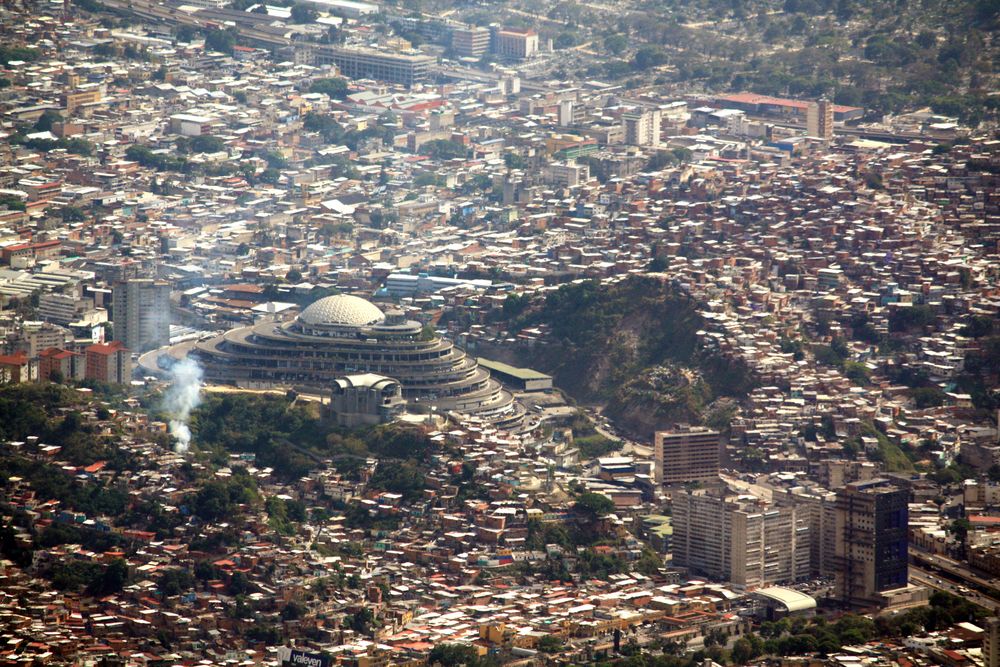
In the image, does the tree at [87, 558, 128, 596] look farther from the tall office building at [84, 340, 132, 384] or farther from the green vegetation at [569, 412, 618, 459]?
the green vegetation at [569, 412, 618, 459]

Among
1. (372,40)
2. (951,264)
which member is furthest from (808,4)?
(951,264)

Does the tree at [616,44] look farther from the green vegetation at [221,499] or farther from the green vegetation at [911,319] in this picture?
the green vegetation at [221,499]

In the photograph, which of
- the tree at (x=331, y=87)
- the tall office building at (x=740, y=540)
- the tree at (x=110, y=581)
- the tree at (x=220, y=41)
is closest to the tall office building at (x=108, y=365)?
the tree at (x=110, y=581)

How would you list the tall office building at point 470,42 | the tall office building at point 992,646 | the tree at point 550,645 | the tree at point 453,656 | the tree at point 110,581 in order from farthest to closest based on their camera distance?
the tall office building at point 470,42 < the tree at point 110,581 < the tree at point 550,645 < the tall office building at point 992,646 < the tree at point 453,656

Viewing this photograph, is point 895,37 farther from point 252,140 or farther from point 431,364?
point 431,364

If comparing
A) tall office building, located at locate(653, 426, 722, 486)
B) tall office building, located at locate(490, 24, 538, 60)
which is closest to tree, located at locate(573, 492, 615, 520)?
tall office building, located at locate(653, 426, 722, 486)
